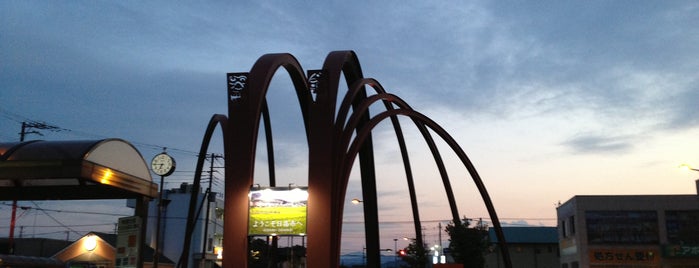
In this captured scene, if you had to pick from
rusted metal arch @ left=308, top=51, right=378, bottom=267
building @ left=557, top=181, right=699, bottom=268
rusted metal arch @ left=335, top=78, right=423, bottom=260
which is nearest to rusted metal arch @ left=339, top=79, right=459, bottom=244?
rusted metal arch @ left=335, top=78, right=423, bottom=260

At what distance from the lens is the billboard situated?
23891mm

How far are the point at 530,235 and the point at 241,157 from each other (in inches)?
2795

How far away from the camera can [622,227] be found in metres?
51.7

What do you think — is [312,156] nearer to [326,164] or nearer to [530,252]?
[326,164]

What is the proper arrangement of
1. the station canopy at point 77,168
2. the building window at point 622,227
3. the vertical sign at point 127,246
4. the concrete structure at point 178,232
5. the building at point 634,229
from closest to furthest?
1. the station canopy at point 77,168
2. the vertical sign at point 127,246
3. the building at point 634,229
4. the building window at point 622,227
5. the concrete structure at point 178,232

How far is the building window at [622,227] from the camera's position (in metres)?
51.3

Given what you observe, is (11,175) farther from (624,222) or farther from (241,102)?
(624,222)

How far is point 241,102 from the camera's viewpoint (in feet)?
80.8

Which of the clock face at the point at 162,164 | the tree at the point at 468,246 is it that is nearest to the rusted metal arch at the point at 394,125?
the tree at the point at 468,246

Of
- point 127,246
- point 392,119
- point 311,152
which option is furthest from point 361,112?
point 127,246

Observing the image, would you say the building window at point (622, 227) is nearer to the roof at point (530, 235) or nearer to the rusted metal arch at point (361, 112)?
the rusted metal arch at point (361, 112)

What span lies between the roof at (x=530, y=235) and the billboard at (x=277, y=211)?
6456 cm

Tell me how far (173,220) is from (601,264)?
153 ft

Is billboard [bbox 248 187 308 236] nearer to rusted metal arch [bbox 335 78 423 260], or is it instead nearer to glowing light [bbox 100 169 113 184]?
rusted metal arch [bbox 335 78 423 260]
